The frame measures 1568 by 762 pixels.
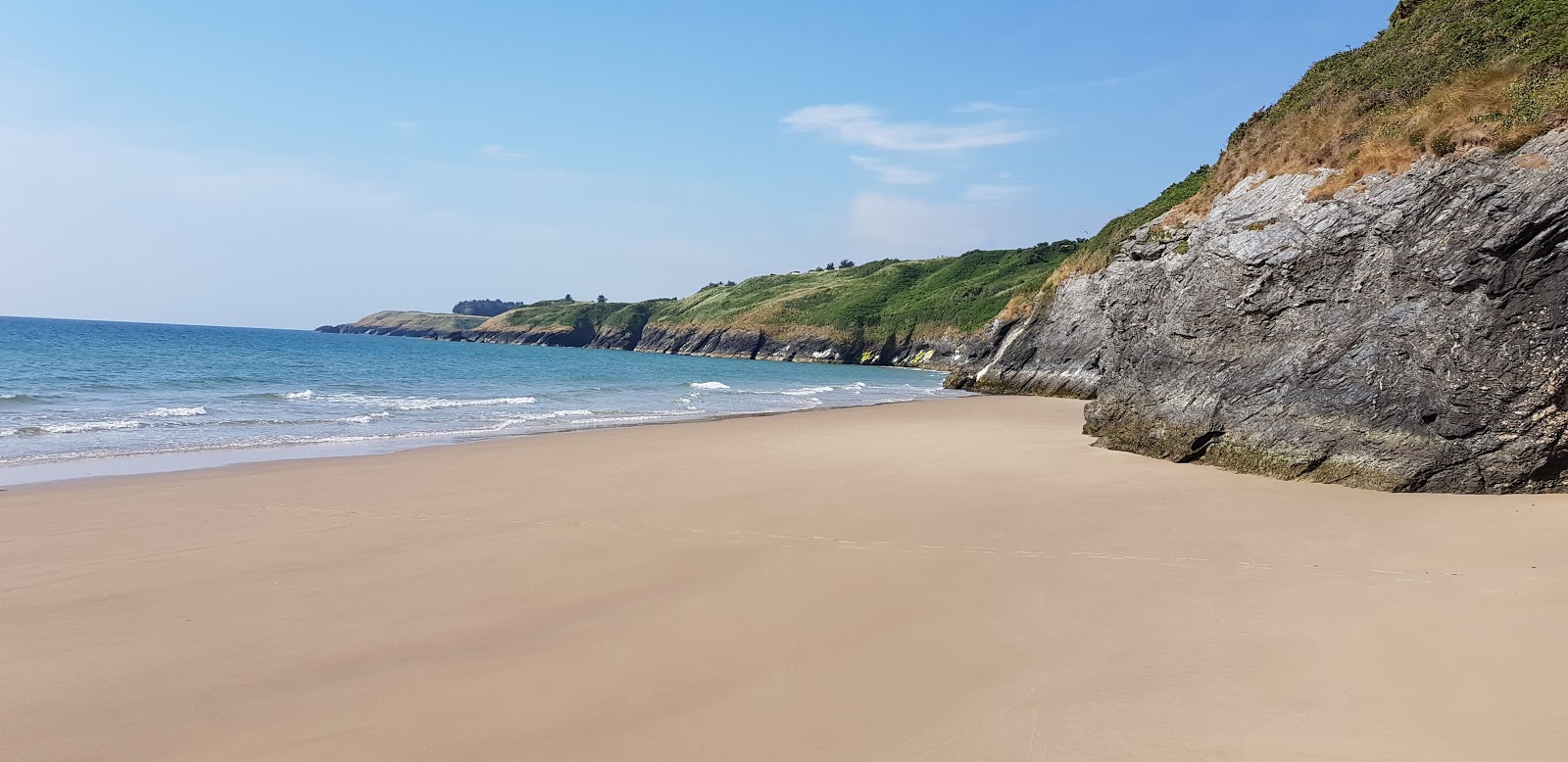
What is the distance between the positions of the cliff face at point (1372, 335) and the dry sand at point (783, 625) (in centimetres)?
121

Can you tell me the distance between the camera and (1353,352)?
455 inches

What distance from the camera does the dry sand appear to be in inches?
166

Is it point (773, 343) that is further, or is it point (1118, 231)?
point (773, 343)

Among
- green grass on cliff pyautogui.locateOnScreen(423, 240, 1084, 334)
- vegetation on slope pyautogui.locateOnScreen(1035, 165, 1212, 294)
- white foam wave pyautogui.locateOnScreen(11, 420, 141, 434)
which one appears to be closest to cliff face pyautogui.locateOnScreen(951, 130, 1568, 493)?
white foam wave pyautogui.locateOnScreen(11, 420, 141, 434)

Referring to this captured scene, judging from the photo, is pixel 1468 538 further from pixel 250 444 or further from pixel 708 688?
pixel 250 444

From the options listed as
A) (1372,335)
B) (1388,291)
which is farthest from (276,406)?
(1388,291)

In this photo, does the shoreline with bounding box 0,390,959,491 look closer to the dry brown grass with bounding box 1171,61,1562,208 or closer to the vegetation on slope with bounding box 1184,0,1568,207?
the dry brown grass with bounding box 1171,61,1562,208

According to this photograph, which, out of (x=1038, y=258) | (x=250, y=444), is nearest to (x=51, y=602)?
(x=250, y=444)

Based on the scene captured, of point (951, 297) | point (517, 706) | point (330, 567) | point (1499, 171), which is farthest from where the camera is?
point (951, 297)

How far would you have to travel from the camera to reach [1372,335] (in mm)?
11484

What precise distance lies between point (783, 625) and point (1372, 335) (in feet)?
33.1

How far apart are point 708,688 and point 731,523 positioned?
4.37 m

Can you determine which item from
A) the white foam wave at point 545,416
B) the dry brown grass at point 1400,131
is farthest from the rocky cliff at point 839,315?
the dry brown grass at point 1400,131

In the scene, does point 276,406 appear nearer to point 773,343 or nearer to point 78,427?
point 78,427
